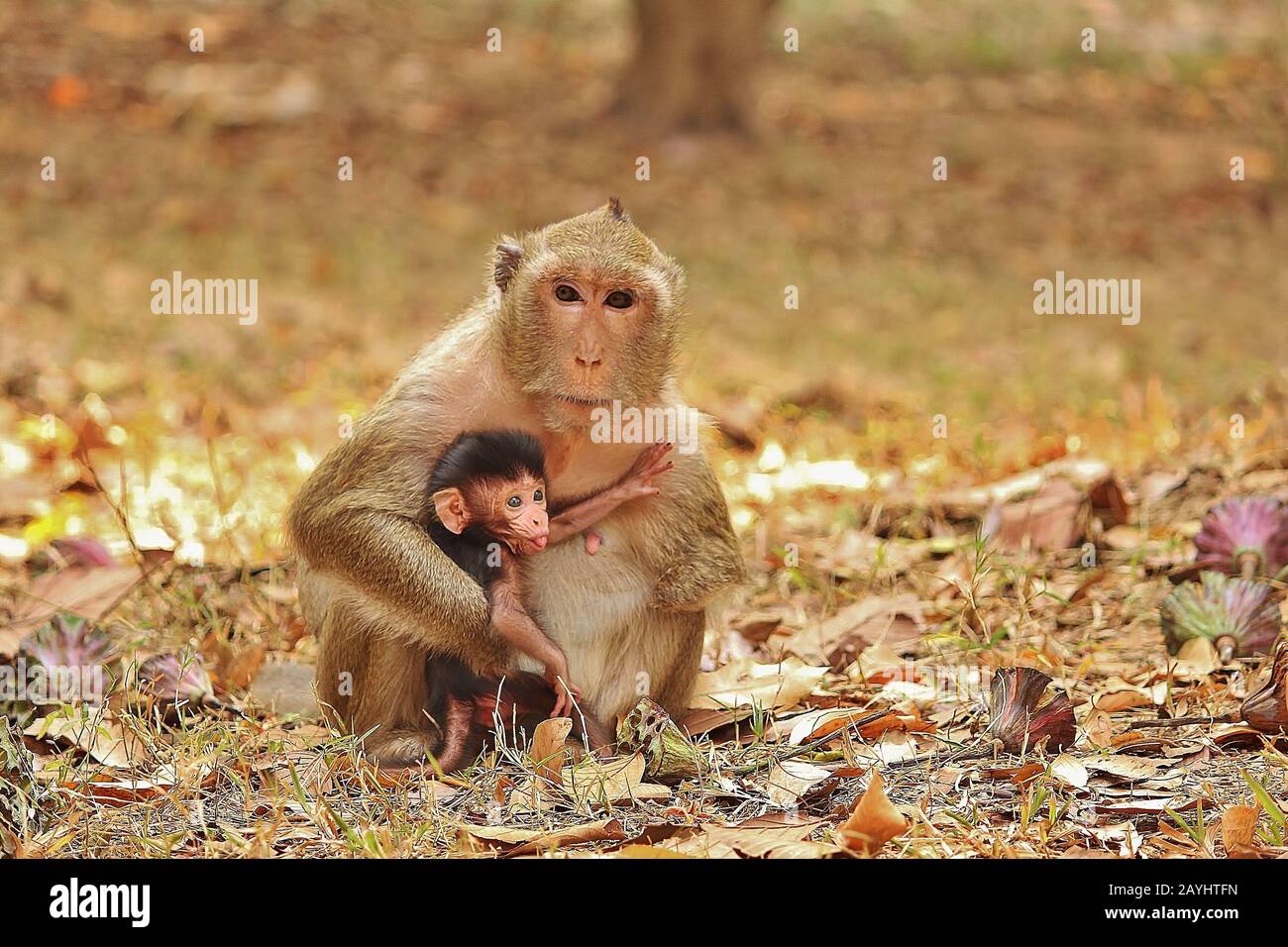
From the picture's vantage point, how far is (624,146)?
13.6 metres

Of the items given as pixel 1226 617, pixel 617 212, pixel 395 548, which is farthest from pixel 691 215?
pixel 395 548

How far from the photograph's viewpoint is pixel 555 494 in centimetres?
406

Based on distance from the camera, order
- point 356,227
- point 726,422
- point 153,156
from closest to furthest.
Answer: point 726,422 → point 356,227 → point 153,156

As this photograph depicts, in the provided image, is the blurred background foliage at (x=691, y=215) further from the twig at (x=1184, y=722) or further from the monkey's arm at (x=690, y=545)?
the twig at (x=1184, y=722)

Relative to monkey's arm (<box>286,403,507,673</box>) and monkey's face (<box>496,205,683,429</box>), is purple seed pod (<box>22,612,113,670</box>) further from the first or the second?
monkey's face (<box>496,205,683,429</box>)

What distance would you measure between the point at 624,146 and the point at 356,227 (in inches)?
118

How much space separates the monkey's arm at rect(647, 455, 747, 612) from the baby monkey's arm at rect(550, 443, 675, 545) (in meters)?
0.13

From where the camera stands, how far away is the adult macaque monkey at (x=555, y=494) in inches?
149

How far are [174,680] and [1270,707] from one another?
9.44 ft

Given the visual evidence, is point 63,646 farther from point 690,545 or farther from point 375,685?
point 690,545

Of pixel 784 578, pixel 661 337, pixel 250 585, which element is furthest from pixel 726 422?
pixel 661 337

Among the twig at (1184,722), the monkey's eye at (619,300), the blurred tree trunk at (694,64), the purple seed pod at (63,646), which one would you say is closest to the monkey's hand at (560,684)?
the monkey's eye at (619,300)

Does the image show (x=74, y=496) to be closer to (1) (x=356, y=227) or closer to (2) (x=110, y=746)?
(2) (x=110, y=746)

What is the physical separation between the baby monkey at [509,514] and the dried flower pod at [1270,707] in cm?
159
